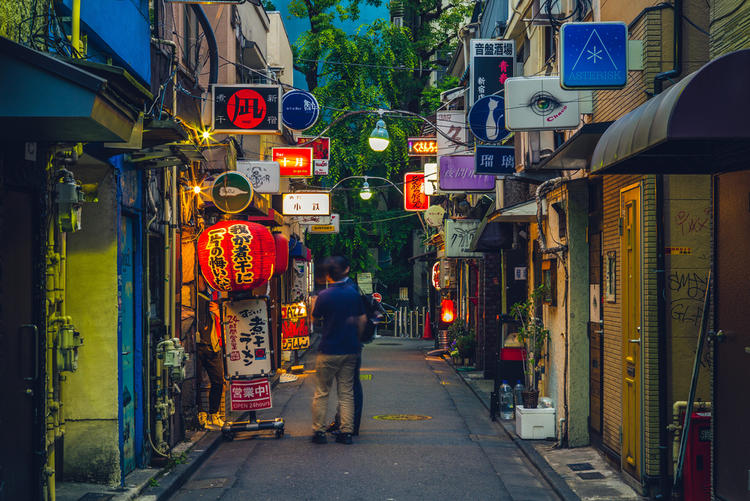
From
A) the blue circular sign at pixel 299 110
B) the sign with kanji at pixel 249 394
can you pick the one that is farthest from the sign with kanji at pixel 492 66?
the sign with kanji at pixel 249 394

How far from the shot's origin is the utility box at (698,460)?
7.87 meters

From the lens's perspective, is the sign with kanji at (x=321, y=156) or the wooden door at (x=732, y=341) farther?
the sign with kanji at (x=321, y=156)

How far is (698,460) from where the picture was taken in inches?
312

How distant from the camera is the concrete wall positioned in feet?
28.7

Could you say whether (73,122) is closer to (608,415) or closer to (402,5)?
(608,415)

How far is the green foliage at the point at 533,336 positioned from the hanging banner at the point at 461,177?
11.9 ft

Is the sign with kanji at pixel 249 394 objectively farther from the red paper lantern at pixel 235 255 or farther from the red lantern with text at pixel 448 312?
the red lantern with text at pixel 448 312

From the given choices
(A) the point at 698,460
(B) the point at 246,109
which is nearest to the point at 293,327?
(B) the point at 246,109

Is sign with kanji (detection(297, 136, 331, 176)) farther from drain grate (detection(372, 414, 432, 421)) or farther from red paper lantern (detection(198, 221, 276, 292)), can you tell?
red paper lantern (detection(198, 221, 276, 292))

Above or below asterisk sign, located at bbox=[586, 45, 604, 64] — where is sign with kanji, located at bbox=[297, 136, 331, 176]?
above

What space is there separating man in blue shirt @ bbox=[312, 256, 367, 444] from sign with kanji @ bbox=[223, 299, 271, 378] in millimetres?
824

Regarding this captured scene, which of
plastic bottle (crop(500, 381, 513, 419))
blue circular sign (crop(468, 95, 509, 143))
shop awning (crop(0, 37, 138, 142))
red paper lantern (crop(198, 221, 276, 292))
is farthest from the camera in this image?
blue circular sign (crop(468, 95, 509, 143))

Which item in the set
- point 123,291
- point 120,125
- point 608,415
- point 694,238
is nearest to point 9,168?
point 120,125

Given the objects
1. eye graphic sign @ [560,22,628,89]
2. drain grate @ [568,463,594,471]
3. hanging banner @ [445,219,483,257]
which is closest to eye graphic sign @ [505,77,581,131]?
eye graphic sign @ [560,22,628,89]
